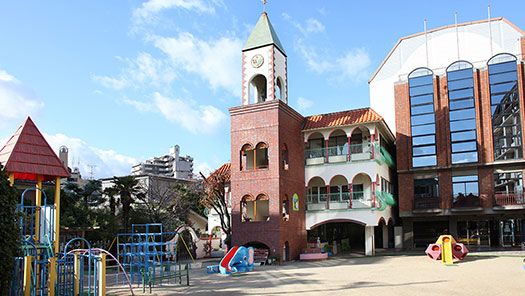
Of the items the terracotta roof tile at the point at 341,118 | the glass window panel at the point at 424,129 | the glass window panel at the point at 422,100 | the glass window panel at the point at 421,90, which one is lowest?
the glass window panel at the point at 424,129

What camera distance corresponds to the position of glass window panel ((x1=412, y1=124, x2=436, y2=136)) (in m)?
33.2

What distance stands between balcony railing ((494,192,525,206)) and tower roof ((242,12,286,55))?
1619 centimetres

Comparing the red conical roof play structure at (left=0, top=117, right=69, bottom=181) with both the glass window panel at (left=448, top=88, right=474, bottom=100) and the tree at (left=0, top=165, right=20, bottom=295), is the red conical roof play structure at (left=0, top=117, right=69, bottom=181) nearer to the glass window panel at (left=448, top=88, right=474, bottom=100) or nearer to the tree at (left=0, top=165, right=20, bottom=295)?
the tree at (left=0, top=165, right=20, bottom=295)

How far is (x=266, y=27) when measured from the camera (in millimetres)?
29688

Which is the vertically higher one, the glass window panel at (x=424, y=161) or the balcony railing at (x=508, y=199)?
the glass window panel at (x=424, y=161)

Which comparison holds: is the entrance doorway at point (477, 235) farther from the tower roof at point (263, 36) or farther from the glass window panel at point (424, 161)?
the tower roof at point (263, 36)

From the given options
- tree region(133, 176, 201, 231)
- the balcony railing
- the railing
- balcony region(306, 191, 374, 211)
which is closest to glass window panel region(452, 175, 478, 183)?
the balcony railing

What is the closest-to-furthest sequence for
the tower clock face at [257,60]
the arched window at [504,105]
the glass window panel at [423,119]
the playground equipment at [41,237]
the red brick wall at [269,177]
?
the playground equipment at [41,237]
the red brick wall at [269,177]
the tower clock face at [257,60]
the arched window at [504,105]
the glass window panel at [423,119]

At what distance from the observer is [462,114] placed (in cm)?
3259

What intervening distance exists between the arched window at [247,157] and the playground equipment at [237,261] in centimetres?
632

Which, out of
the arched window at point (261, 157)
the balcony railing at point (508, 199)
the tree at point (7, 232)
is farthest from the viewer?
the balcony railing at point (508, 199)

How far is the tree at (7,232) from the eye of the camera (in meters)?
12.0

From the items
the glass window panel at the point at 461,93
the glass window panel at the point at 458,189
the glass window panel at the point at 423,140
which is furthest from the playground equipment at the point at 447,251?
the glass window panel at the point at 461,93

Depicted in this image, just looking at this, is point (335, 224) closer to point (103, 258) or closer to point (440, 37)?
point (440, 37)
